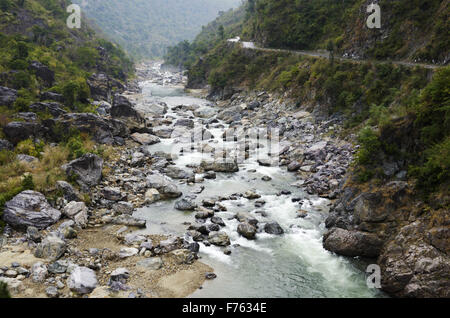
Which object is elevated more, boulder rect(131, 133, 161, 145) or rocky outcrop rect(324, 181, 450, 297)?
boulder rect(131, 133, 161, 145)

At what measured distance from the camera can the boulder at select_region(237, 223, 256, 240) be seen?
18.4m

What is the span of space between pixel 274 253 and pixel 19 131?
78.9 feet

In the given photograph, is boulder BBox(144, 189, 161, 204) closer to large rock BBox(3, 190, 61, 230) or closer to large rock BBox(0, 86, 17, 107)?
large rock BBox(3, 190, 61, 230)

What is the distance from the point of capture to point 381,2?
1474 inches

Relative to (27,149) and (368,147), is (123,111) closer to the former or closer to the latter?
(27,149)

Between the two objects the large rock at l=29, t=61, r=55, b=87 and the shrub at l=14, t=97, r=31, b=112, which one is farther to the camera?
the large rock at l=29, t=61, r=55, b=87

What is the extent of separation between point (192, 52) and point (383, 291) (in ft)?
386

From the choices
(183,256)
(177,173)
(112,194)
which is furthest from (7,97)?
(183,256)

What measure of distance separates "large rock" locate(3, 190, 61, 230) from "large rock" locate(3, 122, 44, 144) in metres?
10.9

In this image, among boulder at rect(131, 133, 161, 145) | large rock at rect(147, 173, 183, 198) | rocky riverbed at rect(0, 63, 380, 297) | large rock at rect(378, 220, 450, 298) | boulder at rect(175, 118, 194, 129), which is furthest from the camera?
boulder at rect(175, 118, 194, 129)

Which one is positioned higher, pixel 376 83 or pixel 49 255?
pixel 376 83

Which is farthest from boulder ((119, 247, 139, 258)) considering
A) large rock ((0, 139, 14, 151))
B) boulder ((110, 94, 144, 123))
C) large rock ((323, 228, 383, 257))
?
boulder ((110, 94, 144, 123))
